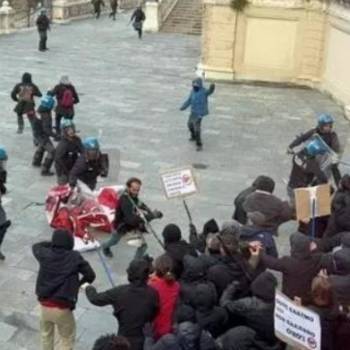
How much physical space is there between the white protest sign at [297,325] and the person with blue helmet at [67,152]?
5825mm

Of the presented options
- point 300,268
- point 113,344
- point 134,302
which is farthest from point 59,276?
point 300,268

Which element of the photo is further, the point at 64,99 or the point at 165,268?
the point at 64,99

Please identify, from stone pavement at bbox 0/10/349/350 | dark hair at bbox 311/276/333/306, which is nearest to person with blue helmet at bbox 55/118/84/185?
stone pavement at bbox 0/10/349/350

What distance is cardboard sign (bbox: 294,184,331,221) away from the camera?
8297mm

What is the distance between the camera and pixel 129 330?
19.8 ft

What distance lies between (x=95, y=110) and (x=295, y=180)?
7.86 meters

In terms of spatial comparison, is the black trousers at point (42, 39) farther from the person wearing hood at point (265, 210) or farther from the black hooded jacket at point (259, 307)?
the black hooded jacket at point (259, 307)

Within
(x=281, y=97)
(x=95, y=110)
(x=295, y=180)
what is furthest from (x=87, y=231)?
(x=281, y=97)

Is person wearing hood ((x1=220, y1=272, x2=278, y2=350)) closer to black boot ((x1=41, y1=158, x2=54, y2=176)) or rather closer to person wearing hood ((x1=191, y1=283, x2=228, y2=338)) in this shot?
→ person wearing hood ((x1=191, y1=283, x2=228, y2=338))

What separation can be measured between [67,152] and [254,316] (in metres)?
5.29

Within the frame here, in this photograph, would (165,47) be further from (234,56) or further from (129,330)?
(129,330)

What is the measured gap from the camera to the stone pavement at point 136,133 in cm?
878

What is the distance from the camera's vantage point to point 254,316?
20.0 ft

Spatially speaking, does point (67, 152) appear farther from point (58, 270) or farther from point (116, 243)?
point (58, 270)
